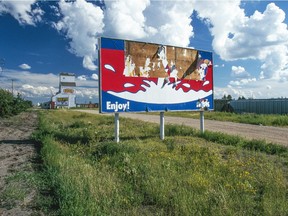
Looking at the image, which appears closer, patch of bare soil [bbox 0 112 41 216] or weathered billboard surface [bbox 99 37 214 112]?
patch of bare soil [bbox 0 112 41 216]

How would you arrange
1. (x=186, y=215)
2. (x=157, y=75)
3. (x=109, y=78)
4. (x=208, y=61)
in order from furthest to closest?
1. (x=208, y=61)
2. (x=157, y=75)
3. (x=109, y=78)
4. (x=186, y=215)

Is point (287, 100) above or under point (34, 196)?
above

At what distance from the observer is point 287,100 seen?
32.8m

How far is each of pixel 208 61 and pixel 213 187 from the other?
30.9ft

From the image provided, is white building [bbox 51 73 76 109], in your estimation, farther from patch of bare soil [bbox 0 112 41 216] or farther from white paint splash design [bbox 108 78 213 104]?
patch of bare soil [bbox 0 112 41 216]

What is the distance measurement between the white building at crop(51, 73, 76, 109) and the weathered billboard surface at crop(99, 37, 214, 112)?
91.5m

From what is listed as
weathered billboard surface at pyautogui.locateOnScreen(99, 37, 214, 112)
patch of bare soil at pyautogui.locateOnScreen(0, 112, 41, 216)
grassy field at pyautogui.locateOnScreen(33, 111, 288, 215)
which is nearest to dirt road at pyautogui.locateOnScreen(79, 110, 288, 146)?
weathered billboard surface at pyautogui.locateOnScreen(99, 37, 214, 112)

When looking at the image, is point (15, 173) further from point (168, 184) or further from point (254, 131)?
point (254, 131)

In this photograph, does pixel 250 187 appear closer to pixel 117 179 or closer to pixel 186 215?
pixel 186 215

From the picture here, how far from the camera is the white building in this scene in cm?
10431

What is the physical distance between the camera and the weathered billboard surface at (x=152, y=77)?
10.1 meters

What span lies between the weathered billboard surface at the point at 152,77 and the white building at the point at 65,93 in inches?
3604

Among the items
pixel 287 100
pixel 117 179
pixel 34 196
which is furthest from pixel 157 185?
pixel 287 100

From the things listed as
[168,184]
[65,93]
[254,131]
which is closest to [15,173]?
[168,184]
